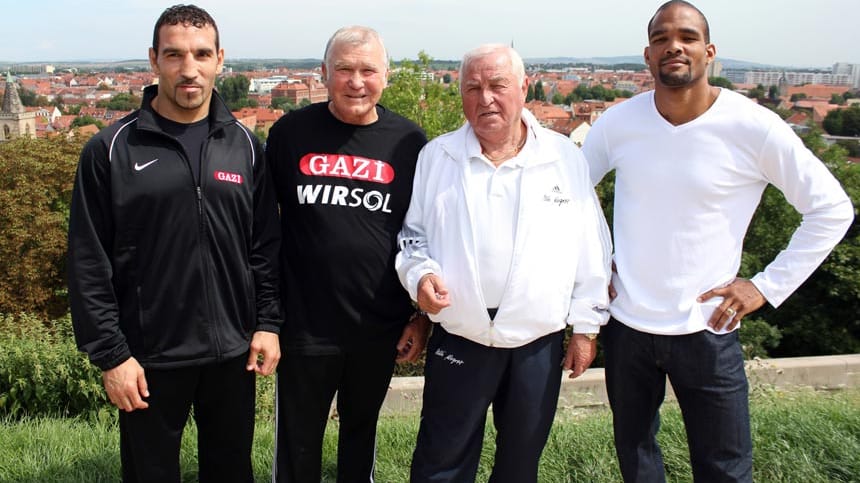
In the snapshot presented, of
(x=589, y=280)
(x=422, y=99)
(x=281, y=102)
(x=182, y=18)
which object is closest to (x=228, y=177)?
(x=182, y=18)

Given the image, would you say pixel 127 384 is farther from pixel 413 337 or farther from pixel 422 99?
pixel 422 99

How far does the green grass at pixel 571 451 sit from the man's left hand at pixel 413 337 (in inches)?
25.8

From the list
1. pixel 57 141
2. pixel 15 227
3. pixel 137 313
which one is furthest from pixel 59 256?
pixel 137 313

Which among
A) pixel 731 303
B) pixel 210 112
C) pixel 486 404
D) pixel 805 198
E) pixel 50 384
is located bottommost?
pixel 50 384

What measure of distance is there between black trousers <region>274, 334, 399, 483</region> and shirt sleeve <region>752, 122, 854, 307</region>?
1538mm

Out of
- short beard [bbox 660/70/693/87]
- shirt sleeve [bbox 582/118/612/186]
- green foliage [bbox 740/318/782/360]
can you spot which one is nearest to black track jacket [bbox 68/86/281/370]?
shirt sleeve [bbox 582/118/612/186]

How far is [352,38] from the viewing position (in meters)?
2.73

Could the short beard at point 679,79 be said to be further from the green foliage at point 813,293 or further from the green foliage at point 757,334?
the green foliage at point 813,293

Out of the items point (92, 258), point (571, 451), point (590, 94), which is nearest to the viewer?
point (92, 258)

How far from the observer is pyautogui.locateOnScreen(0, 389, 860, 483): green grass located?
307cm

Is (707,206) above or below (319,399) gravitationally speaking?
above

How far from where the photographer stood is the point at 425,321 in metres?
2.94

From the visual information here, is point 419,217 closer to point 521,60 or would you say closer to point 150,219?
point 521,60

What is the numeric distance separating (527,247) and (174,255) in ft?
4.07
